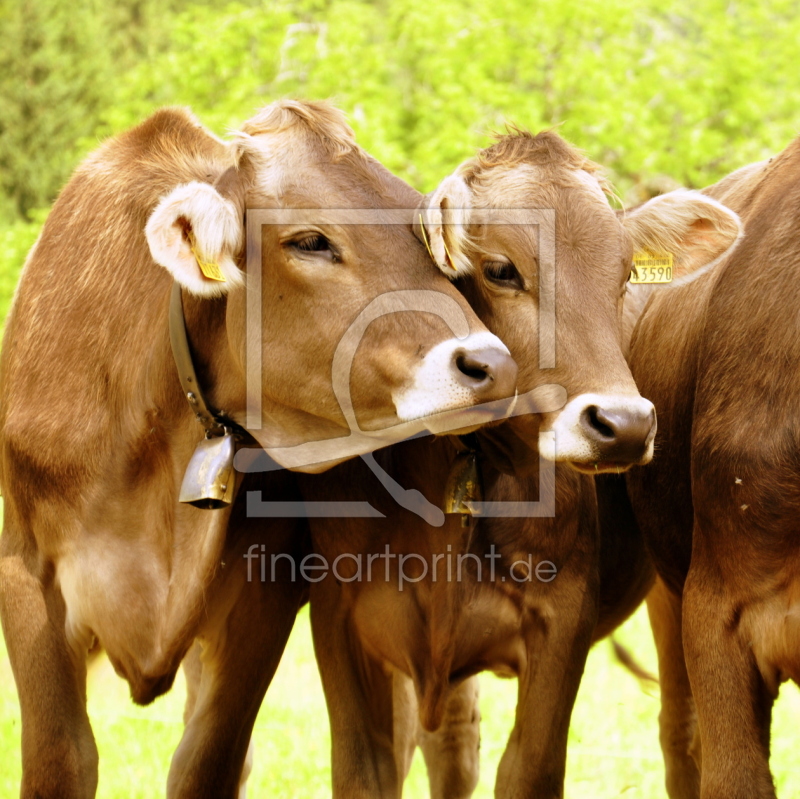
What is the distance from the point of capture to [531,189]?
3582 mm

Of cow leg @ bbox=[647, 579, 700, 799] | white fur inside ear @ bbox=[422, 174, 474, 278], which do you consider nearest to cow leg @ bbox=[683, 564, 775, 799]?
white fur inside ear @ bbox=[422, 174, 474, 278]

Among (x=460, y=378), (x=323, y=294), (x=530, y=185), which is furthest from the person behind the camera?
(x=530, y=185)

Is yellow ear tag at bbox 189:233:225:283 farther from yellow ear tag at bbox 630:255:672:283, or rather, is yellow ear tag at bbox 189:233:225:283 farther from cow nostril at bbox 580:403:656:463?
yellow ear tag at bbox 630:255:672:283

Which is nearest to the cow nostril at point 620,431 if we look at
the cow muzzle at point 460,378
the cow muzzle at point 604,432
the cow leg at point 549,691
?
the cow muzzle at point 604,432

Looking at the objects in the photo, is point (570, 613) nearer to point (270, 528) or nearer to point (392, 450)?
point (392, 450)

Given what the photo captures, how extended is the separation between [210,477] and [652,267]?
1537mm

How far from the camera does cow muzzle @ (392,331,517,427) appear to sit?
10.2ft

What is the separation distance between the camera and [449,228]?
135 inches

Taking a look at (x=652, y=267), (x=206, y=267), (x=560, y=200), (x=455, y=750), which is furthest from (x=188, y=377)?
(x=455, y=750)

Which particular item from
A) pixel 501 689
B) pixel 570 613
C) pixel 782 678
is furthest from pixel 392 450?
pixel 501 689

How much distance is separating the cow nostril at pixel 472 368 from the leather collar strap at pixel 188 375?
89 centimetres

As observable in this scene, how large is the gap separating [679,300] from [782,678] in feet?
4.95

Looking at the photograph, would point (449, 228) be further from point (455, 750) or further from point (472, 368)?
point (455, 750)

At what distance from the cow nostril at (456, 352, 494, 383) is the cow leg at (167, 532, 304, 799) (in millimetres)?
1304
